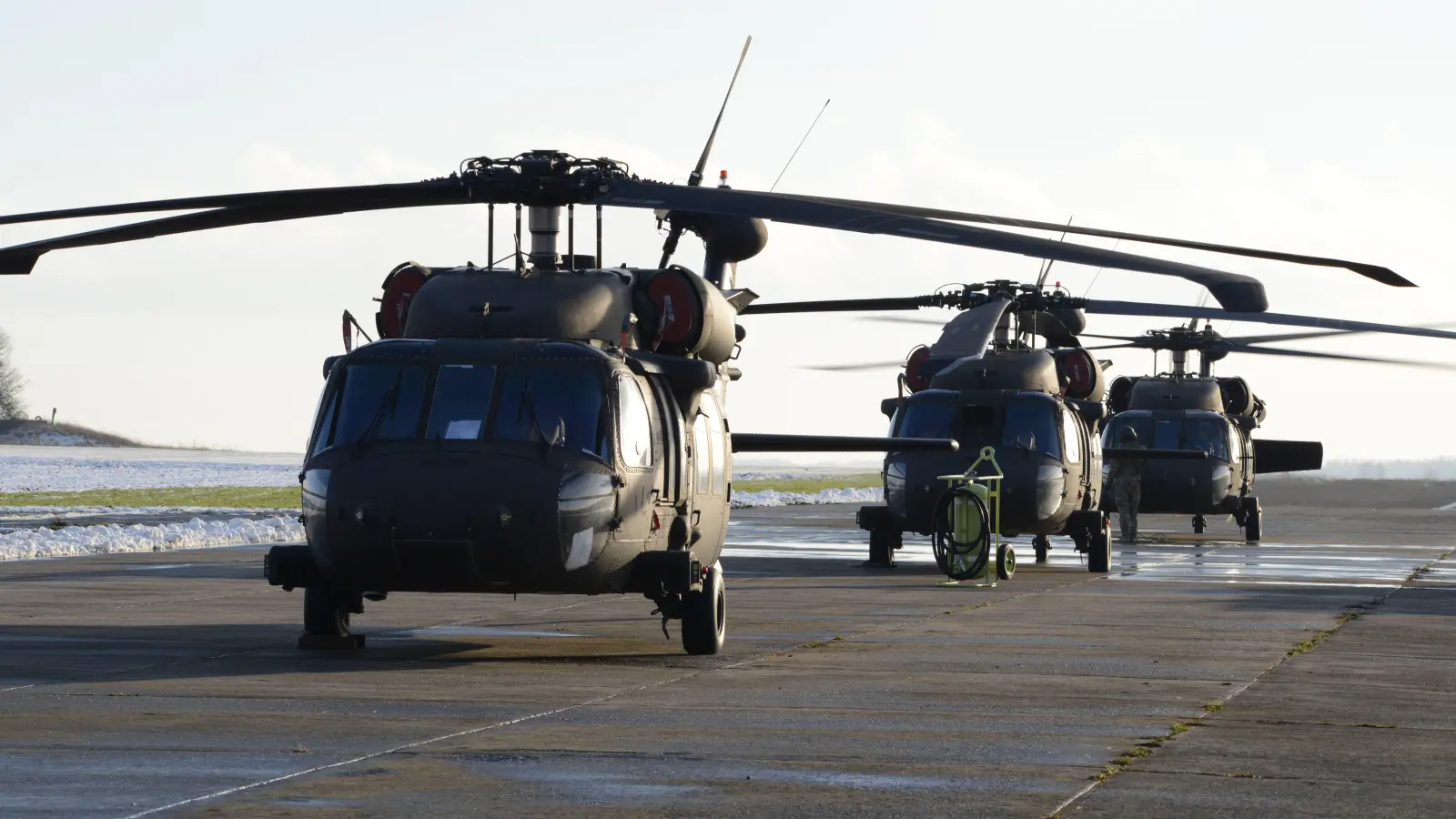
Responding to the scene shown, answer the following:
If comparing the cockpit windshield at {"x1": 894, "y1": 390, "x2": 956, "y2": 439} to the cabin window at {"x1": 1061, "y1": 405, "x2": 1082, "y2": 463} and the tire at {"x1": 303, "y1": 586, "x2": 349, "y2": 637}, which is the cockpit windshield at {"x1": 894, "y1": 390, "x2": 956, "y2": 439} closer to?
the cabin window at {"x1": 1061, "y1": 405, "x2": 1082, "y2": 463}

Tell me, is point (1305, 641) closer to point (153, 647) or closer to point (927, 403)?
point (153, 647)

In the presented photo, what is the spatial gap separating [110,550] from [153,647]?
15803mm

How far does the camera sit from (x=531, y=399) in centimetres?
1298

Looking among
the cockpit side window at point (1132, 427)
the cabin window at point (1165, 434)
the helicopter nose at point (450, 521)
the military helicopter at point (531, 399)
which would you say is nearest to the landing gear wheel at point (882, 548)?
the military helicopter at point (531, 399)

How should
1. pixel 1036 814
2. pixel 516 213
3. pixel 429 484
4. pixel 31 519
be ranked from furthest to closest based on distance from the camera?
1. pixel 31 519
2. pixel 516 213
3. pixel 429 484
4. pixel 1036 814

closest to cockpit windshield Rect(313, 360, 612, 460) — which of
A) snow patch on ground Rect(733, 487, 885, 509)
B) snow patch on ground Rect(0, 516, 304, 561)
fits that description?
snow patch on ground Rect(0, 516, 304, 561)

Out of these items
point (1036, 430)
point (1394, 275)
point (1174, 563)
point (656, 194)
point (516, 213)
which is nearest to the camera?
point (1394, 275)

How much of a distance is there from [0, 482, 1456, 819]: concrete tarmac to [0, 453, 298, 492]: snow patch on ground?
5133cm

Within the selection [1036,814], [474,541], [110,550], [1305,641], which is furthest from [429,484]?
[110,550]

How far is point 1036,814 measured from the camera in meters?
7.20

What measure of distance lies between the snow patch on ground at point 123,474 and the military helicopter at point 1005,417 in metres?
45.3

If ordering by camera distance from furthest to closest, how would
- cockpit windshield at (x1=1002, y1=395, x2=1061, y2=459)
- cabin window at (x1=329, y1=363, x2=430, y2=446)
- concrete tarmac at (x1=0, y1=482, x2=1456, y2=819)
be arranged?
cockpit windshield at (x1=1002, y1=395, x2=1061, y2=459), cabin window at (x1=329, y1=363, x2=430, y2=446), concrete tarmac at (x1=0, y1=482, x2=1456, y2=819)

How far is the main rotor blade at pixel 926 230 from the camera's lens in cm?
1087

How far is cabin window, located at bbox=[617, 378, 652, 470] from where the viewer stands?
1323 centimetres
